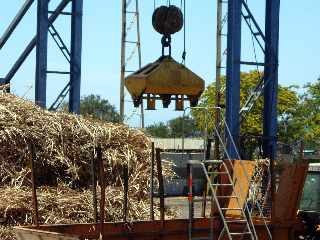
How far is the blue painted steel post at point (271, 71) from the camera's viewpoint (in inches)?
655

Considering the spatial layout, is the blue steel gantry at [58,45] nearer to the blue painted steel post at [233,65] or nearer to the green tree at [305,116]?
the blue painted steel post at [233,65]

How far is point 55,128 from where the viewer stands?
1070cm

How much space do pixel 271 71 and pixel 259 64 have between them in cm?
33

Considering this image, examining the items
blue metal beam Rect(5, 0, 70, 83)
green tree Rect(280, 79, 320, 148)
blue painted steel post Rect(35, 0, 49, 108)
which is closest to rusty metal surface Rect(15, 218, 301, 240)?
blue painted steel post Rect(35, 0, 49, 108)

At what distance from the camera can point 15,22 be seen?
61.6ft

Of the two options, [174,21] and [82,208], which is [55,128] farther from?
[174,21]

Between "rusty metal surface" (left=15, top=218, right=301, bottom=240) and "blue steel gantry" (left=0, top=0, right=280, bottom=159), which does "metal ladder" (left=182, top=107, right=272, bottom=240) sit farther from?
"blue steel gantry" (left=0, top=0, right=280, bottom=159)

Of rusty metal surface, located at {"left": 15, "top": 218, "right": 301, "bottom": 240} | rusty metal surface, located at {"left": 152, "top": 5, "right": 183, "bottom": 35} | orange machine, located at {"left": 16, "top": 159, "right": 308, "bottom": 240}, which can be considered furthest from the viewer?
rusty metal surface, located at {"left": 152, "top": 5, "right": 183, "bottom": 35}

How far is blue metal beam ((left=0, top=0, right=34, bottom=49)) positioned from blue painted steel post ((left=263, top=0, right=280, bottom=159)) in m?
6.35

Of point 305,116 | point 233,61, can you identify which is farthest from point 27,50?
point 305,116

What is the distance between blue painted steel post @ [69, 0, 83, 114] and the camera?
57.0 ft

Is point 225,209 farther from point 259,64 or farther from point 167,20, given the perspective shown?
point 259,64

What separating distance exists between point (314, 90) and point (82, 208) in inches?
1684

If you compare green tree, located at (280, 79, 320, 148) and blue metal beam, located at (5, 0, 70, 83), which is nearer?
blue metal beam, located at (5, 0, 70, 83)
